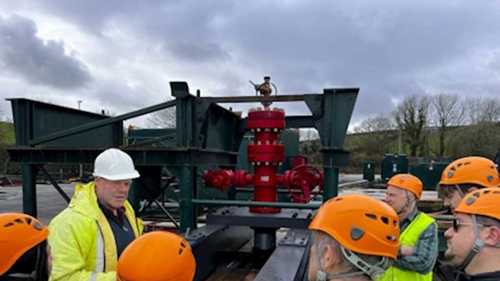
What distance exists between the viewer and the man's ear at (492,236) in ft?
Result: 5.32

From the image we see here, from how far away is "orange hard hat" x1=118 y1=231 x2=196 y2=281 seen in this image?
1511 mm

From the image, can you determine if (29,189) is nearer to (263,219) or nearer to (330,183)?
(263,219)

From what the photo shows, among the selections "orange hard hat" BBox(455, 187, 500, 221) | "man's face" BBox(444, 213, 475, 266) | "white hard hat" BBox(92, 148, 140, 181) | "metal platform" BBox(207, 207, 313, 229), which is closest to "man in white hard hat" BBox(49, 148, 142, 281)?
"white hard hat" BBox(92, 148, 140, 181)

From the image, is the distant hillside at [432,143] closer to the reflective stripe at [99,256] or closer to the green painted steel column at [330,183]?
the green painted steel column at [330,183]

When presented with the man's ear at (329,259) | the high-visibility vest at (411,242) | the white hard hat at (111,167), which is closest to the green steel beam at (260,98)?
the high-visibility vest at (411,242)

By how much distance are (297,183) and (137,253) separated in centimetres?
417

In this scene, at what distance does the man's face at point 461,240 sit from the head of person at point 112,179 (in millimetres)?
1731

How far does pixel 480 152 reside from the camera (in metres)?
35.1

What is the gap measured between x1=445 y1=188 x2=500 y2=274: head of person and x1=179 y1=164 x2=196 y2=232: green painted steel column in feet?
12.5

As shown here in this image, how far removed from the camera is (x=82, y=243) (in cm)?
203

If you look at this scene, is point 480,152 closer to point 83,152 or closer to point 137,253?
point 83,152

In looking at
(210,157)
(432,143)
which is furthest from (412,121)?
(210,157)

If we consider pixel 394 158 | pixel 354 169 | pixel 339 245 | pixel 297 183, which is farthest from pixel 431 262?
pixel 354 169

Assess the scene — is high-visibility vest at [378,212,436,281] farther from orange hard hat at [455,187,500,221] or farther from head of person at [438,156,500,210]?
orange hard hat at [455,187,500,221]
